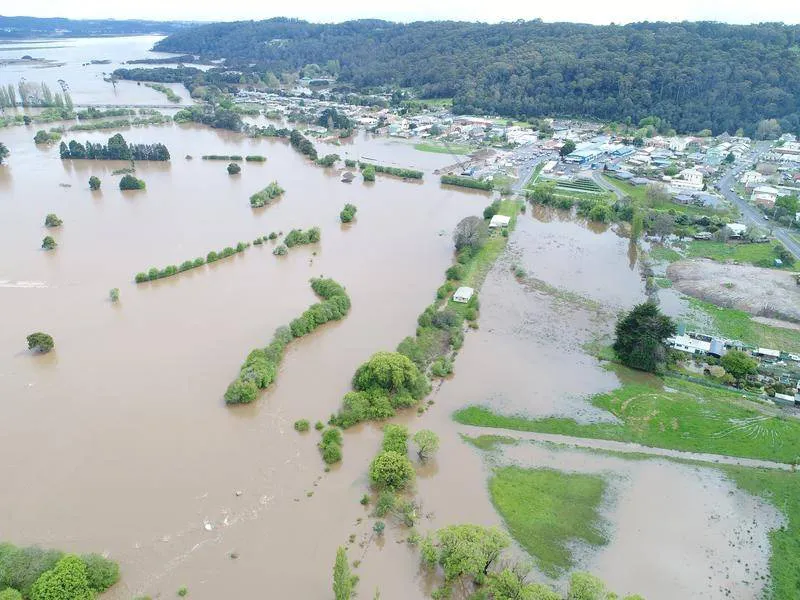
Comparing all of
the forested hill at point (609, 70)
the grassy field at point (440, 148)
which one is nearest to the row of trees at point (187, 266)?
the grassy field at point (440, 148)

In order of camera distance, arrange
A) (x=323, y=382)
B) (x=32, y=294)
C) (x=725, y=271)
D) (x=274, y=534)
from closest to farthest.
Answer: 1. (x=274, y=534)
2. (x=323, y=382)
3. (x=32, y=294)
4. (x=725, y=271)

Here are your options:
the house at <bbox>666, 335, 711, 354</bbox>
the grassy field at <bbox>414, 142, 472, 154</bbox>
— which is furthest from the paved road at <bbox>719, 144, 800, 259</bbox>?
the grassy field at <bbox>414, 142, 472, 154</bbox>

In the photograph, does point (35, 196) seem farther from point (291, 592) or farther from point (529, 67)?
point (529, 67)

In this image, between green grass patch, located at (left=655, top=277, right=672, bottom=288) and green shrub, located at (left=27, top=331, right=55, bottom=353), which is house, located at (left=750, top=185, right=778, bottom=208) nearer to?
green grass patch, located at (left=655, top=277, right=672, bottom=288)

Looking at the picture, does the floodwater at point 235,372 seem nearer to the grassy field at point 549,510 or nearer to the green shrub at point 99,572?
the green shrub at point 99,572

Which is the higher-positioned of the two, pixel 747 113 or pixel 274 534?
pixel 747 113

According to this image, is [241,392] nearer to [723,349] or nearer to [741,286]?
[723,349]

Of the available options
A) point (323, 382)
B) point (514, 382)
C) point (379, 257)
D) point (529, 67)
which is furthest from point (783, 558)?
point (529, 67)
